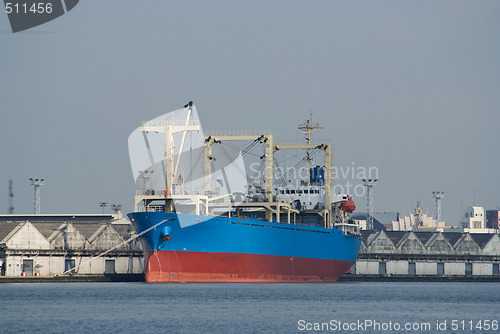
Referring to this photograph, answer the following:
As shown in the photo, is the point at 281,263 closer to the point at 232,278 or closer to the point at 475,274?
the point at 232,278

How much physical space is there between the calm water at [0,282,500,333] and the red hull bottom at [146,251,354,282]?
0.87 meters

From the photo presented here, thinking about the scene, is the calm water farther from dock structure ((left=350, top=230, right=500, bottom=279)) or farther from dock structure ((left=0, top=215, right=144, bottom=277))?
dock structure ((left=350, top=230, right=500, bottom=279))

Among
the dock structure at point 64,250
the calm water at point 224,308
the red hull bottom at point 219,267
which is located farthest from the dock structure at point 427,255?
the calm water at point 224,308

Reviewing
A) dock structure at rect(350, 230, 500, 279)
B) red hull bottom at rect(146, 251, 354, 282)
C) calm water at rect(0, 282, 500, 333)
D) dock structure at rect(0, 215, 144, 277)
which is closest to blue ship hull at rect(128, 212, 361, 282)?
red hull bottom at rect(146, 251, 354, 282)

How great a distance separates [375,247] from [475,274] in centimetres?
1118

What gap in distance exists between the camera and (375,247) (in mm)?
101312

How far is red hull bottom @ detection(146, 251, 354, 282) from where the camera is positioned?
65.8 m

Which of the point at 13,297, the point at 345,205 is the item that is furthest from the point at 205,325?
the point at 345,205

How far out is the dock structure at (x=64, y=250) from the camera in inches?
2992

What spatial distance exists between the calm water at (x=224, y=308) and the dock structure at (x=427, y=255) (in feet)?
96.6

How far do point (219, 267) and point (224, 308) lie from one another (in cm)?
1827

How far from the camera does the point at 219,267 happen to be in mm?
67125

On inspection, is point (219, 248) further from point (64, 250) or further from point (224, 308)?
point (64, 250)

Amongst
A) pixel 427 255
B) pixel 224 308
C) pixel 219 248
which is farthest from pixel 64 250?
pixel 427 255
